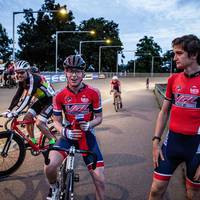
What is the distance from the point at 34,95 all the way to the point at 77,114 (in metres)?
2.93

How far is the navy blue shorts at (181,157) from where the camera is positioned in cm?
371

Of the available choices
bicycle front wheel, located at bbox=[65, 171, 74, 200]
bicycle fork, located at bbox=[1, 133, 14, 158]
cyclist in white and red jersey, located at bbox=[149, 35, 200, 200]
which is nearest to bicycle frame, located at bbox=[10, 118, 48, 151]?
bicycle fork, located at bbox=[1, 133, 14, 158]

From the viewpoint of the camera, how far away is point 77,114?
452cm

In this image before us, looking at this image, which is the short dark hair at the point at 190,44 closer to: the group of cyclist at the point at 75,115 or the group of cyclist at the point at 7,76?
the group of cyclist at the point at 75,115

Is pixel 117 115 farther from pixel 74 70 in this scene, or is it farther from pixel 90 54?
pixel 90 54

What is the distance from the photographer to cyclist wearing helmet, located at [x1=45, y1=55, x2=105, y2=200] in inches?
171

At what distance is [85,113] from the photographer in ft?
14.9

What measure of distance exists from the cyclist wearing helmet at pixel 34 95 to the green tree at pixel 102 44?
297 feet

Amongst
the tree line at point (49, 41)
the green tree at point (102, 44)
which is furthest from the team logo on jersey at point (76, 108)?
the green tree at point (102, 44)

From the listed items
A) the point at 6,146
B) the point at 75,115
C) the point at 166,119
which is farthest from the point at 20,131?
the point at 166,119

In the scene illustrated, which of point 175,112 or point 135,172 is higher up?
point 175,112

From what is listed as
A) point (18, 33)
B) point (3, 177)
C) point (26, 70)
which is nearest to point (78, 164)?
point (3, 177)

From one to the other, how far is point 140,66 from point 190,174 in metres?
135

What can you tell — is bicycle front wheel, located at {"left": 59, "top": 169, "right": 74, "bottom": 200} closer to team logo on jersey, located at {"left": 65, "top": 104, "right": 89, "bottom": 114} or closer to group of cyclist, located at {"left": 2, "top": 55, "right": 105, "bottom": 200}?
group of cyclist, located at {"left": 2, "top": 55, "right": 105, "bottom": 200}
